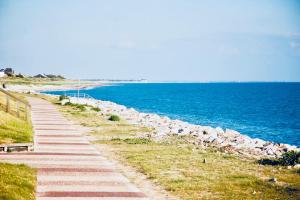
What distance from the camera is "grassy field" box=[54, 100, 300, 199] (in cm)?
1210

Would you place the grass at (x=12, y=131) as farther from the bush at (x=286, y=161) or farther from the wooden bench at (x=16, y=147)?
the bush at (x=286, y=161)

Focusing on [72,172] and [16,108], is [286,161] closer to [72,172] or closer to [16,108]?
[72,172]

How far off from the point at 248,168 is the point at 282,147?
10190mm

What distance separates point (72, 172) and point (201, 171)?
14.7 feet

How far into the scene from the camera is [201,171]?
48.8 ft

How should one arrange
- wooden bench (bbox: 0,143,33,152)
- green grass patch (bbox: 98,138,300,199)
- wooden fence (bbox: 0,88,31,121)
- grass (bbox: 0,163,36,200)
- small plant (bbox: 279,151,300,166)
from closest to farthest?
grass (bbox: 0,163,36,200)
green grass patch (bbox: 98,138,300,199)
wooden bench (bbox: 0,143,33,152)
small plant (bbox: 279,151,300,166)
wooden fence (bbox: 0,88,31,121)

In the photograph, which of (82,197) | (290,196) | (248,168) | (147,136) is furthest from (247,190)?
(147,136)

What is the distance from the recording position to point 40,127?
25750 mm

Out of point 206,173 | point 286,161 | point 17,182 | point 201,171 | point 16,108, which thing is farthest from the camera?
point 16,108

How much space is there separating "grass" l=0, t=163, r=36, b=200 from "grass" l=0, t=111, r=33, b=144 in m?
4.89

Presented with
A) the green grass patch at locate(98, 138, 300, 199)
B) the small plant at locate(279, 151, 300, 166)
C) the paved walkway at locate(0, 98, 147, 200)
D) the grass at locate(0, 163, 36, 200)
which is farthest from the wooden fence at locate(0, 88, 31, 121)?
the small plant at locate(279, 151, 300, 166)

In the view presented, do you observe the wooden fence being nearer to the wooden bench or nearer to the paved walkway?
the paved walkway

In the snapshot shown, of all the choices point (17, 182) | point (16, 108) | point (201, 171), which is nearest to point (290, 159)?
point (201, 171)

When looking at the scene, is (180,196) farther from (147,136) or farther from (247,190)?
(147,136)
